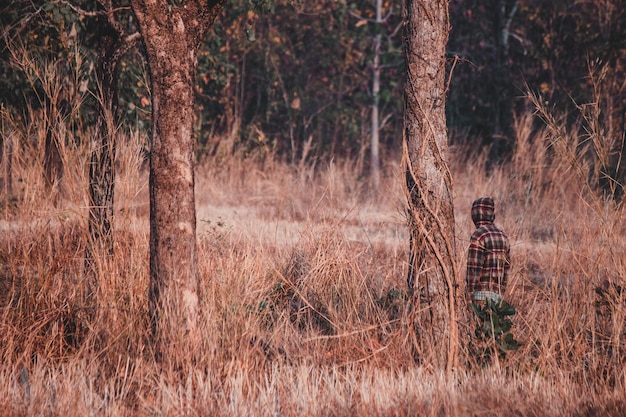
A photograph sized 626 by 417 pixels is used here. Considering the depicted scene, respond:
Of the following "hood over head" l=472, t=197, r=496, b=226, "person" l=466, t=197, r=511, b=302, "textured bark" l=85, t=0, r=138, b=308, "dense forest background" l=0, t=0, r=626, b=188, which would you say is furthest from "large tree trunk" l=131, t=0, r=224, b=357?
"dense forest background" l=0, t=0, r=626, b=188

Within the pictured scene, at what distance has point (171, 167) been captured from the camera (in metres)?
4.05

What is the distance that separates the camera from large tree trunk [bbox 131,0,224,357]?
404 cm

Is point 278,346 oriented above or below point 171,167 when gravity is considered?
below

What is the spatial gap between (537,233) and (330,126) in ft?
29.7

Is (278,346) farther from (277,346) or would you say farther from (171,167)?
(171,167)

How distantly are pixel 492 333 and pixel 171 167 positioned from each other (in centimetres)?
200

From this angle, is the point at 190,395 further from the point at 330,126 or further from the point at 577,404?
the point at 330,126

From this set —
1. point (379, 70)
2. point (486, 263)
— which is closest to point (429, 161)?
point (486, 263)

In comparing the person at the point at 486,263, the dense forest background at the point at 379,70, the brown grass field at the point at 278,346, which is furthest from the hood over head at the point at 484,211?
the dense forest background at the point at 379,70

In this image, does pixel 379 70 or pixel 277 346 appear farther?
pixel 379 70

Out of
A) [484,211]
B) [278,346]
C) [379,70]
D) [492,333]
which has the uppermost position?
[379,70]

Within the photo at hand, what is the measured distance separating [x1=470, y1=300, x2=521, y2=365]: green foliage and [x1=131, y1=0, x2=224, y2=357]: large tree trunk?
160 centimetres

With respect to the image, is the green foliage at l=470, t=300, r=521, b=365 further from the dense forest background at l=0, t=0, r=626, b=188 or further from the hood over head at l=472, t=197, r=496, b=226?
the dense forest background at l=0, t=0, r=626, b=188

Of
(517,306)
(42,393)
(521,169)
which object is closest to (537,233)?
(521,169)
